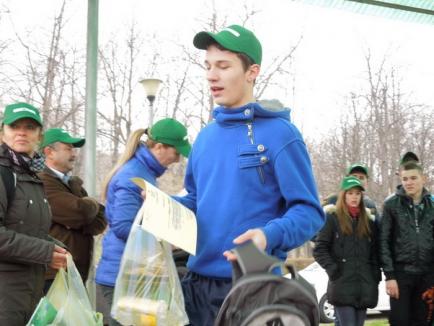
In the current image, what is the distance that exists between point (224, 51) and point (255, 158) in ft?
1.46

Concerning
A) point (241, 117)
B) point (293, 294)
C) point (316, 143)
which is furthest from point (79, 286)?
point (316, 143)

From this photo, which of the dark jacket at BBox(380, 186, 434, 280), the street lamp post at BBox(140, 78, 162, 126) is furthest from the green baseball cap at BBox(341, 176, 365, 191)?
the street lamp post at BBox(140, 78, 162, 126)

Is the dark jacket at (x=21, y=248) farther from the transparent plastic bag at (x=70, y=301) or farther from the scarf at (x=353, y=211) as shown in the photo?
the scarf at (x=353, y=211)

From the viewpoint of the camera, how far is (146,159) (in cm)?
368

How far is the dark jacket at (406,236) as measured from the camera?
16.7 ft

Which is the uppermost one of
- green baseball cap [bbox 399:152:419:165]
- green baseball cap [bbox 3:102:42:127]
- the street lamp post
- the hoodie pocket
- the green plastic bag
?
the street lamp post

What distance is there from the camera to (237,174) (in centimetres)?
205

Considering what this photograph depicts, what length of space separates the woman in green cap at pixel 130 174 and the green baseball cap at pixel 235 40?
1484 millimetres

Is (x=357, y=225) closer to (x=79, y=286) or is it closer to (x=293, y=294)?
(x=79, y=286)

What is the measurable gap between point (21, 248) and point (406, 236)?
11.6 ft

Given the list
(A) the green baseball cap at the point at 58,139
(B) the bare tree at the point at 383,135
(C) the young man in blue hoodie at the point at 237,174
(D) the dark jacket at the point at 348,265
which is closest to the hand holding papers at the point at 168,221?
(C) the young man in blue hoodie at the point at 237,174

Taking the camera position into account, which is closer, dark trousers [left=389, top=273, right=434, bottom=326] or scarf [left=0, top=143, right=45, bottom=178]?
scarf [left=0, top=143, right=45, bottom=178]

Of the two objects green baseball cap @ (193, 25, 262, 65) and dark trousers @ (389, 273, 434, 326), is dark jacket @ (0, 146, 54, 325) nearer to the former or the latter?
green baseball cap @ (193, 25, 262, 65)

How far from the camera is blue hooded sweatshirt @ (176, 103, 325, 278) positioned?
6.46ft
